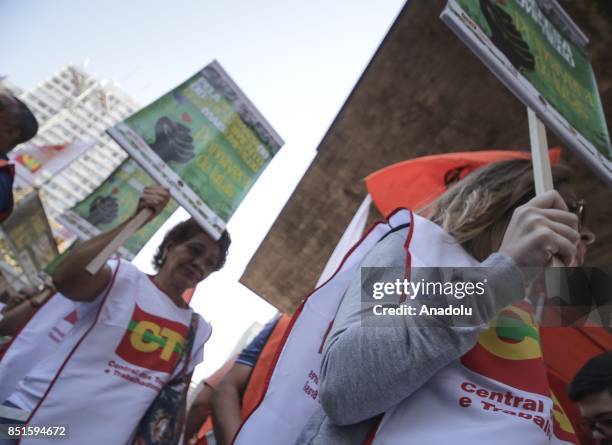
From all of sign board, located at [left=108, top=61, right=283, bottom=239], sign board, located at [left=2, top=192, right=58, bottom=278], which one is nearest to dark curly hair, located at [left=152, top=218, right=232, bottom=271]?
sign board, located at [left=108, top=61, right=283, bottom=239]

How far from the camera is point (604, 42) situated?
3.27m

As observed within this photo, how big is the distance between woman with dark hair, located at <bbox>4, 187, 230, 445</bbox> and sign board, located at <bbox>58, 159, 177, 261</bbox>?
1.34m

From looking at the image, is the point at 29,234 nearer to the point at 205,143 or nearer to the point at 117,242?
the point at 205,143

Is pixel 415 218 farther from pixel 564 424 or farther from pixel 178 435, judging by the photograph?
pixel 178 435

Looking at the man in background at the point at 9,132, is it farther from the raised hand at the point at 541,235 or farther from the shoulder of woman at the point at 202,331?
the raised hand at the point at 541,235

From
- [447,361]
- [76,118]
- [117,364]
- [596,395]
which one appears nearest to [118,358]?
[117,364]

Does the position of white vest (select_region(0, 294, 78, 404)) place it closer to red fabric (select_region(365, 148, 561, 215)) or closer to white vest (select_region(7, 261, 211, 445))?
white vest (select_region(7, 261, 211, 445))

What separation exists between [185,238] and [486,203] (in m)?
1.81

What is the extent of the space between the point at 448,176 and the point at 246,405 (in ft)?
6.19

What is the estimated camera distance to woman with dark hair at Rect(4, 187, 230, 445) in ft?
5.04

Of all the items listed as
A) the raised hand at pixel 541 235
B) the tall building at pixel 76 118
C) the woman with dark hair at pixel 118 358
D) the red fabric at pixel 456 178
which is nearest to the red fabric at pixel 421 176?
the red fabric at pixel 456 178

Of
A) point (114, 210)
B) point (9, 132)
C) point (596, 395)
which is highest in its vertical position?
point (9, 132)

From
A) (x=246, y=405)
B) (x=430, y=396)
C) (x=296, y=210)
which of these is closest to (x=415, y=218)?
(x=430, y=396)

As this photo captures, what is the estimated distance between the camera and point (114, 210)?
332cm
